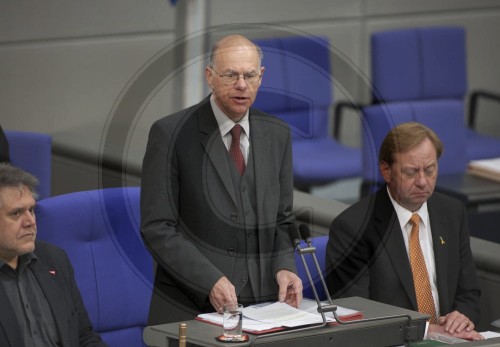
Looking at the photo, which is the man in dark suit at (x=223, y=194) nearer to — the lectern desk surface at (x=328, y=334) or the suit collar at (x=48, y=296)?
the lectern desk surface at (x=328, y=334)

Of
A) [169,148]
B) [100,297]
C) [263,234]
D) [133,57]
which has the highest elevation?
[133,57]

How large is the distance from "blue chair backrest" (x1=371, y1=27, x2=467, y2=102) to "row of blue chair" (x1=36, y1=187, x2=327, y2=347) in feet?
9.02

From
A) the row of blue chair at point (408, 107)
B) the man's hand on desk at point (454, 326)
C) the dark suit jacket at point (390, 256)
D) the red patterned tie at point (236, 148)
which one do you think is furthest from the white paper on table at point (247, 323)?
the row of blue chair at point (408, 107)

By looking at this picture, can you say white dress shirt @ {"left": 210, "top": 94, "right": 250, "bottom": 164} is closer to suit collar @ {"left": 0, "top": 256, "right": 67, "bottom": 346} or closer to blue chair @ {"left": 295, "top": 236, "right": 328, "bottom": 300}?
blue chair @ {"left": 295, "top": 236, "right": 328, "bottom": 300}

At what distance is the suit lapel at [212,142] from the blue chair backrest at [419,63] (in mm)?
3335

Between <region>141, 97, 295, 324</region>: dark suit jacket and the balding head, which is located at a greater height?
the balding head

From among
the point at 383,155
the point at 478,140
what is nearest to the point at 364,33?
the point at 478,140

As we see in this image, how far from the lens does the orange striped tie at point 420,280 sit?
289 cm

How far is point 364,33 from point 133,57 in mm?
1640

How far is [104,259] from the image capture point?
2965 mm

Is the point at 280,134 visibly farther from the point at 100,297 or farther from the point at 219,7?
the point at 219,7

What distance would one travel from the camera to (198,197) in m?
2.33

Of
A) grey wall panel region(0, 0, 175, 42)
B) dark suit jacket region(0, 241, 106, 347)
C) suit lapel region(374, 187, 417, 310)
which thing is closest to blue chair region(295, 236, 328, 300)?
suit lapel region(374, 187, 417, 310)

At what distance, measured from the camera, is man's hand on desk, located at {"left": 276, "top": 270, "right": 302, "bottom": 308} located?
2.35 m
